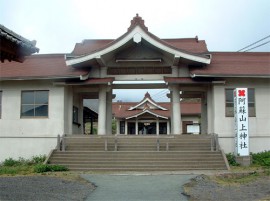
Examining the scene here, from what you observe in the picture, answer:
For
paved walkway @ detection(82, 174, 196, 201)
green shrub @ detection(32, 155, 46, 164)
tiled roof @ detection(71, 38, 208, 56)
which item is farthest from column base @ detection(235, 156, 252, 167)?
green shrub @ detection(32, 155, 46, 164)

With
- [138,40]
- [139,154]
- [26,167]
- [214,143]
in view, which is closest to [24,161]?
[26,167]

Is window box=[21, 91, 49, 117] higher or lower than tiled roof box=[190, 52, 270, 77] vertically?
lower

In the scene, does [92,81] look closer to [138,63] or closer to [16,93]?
[138,63]

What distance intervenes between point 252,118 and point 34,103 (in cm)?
1154

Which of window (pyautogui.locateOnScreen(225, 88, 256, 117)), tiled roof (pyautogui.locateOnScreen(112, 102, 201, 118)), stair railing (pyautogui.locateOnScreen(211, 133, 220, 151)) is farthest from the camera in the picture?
tiled roof (pyautogui.locateOnScreen(112, 102, 201, 118))

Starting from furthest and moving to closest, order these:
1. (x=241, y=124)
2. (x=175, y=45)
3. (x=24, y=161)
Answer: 1. (x=175, y=45)
2. (x=24, y=161)
3. (x=241, y=124)

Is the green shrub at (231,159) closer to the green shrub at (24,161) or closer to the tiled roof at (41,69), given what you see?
the tiled roof at (41,69)

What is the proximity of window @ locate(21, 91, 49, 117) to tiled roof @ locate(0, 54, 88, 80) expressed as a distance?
1122 millimetres

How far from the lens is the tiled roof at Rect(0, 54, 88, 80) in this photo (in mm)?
20484

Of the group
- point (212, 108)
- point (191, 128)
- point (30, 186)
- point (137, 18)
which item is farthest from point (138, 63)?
point (191, 128)

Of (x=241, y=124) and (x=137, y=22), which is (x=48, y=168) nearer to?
(x=137, y=22)

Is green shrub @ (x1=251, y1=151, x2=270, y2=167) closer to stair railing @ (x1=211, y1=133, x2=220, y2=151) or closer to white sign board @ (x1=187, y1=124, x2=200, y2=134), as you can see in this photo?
stair railing @ (x1=211, y1=133, x2=220, y2=151)

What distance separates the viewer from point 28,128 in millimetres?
20719

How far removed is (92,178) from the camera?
45.4 ft
